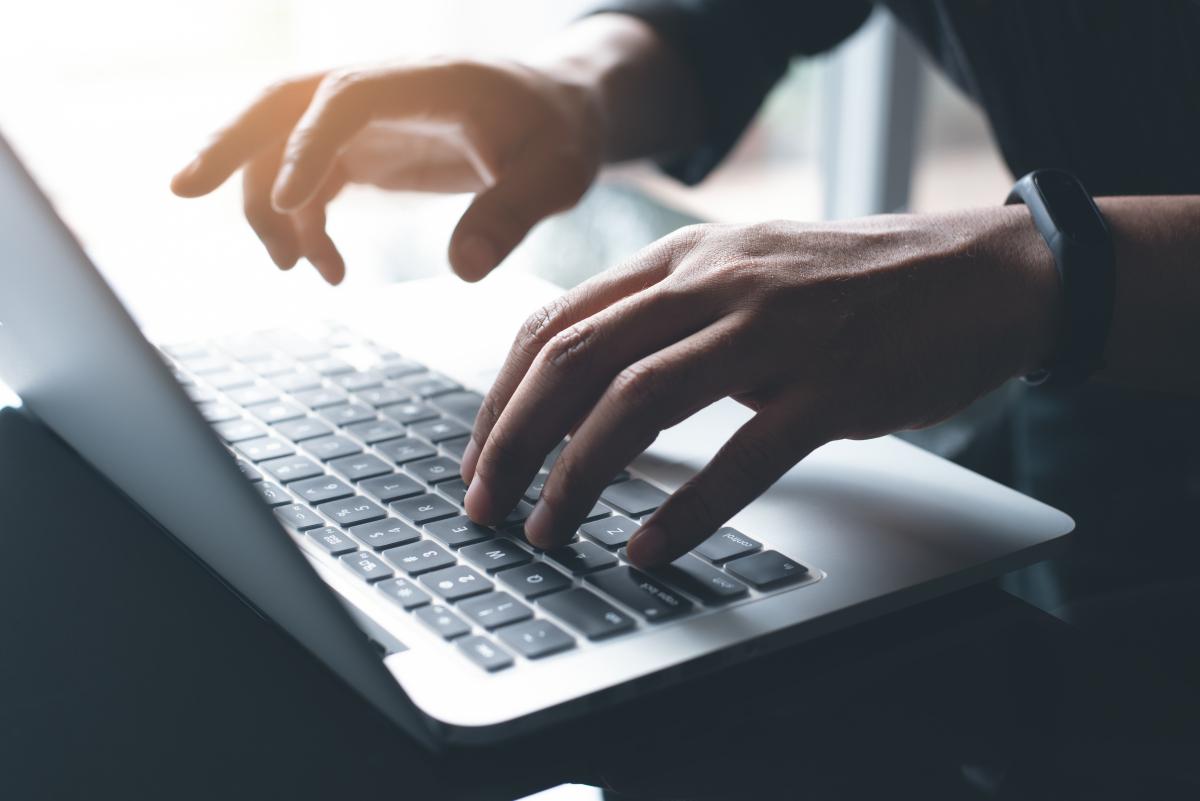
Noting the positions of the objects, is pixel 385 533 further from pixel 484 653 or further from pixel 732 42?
pixel 732 42

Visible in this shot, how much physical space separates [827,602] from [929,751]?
2.6 inches

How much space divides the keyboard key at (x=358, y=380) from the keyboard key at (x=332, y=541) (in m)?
0.19

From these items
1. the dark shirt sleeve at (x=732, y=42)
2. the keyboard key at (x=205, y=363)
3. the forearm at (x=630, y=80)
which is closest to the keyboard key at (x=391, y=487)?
the keyboard key at (x=205, y=363)

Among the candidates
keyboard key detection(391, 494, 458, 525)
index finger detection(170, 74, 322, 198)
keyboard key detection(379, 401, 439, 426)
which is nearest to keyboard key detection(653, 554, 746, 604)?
keyboard key detection(391, 494, 458, 525)

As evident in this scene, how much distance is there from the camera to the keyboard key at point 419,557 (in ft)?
1.42

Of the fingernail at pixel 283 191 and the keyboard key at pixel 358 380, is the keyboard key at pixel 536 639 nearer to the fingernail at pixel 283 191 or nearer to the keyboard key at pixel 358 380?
the keyboard key at pixel 358 380

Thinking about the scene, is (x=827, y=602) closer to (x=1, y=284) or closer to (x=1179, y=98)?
(x=1, y=284)

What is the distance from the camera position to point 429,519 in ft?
1.57

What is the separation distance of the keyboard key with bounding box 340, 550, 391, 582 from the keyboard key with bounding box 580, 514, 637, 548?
8cm

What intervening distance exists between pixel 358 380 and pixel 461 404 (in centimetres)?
7

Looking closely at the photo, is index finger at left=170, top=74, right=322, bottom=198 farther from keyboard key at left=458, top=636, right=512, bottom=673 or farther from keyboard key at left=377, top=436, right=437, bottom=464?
keyboard key at left=458, top=636, right=512, bottom=673

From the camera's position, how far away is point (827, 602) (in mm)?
411

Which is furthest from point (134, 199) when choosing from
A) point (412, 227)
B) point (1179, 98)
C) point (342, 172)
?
point (1179, 98)

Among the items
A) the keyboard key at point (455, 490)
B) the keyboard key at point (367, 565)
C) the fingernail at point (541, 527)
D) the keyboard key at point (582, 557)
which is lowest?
the keyboard key at point (455, 490)
